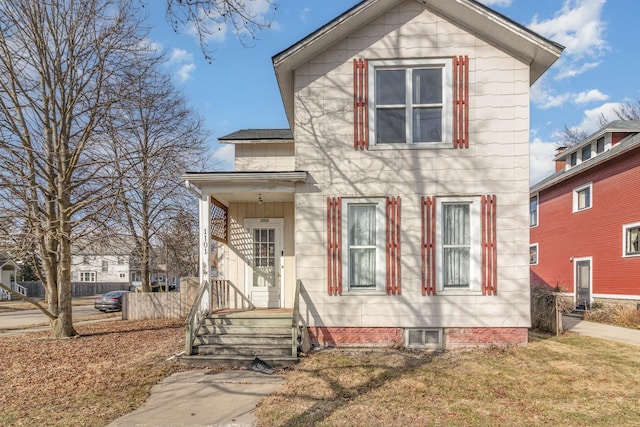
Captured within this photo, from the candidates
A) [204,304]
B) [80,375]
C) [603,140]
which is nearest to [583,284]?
[603,140]

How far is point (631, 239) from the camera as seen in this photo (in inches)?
586

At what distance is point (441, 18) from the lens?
8789 millimetres

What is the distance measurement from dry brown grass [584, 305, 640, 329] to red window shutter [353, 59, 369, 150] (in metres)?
10.5

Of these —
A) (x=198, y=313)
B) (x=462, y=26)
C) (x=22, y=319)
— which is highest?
(x=462, y=26)

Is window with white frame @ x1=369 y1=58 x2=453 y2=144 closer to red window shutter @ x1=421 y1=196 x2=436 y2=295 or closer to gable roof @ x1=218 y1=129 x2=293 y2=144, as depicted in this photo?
red window shutter @ x1=421 y1=196 x2=436 y2=295

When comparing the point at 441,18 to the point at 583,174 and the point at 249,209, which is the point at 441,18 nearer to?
the point at 249,209

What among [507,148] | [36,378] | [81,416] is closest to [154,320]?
[36,378]

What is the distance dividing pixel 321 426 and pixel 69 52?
1143 centimetres

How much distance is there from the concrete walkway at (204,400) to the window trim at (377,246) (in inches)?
102

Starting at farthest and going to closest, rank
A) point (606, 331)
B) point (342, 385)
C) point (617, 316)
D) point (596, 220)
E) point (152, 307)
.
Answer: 1. point (596, 220)
2. point (152, 307)
3. point (617, 316)
4. point (606, 331)
5. point (342, 385)

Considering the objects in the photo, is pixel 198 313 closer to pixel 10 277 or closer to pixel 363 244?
pixel 363 244

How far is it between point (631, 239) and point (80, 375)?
A: 1748 centimetres

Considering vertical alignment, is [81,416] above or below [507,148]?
below

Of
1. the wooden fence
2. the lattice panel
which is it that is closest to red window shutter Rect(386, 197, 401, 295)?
the lattice panel
